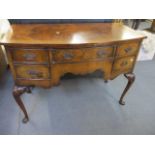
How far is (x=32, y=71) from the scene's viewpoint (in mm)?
1110

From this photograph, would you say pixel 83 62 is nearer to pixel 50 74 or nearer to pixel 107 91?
pixel 50 74

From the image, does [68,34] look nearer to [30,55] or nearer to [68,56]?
A: [68,56]

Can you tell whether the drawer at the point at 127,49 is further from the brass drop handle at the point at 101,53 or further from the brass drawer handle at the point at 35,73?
the brass drawer handle at the point at 35,73

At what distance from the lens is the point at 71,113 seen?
1.54 m

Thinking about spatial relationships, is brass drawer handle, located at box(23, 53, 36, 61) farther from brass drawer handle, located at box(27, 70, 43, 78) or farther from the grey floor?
the grey floor

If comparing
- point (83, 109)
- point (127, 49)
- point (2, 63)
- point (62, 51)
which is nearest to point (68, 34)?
point (62, 51)

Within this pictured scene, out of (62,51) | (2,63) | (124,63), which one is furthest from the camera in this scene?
(2,63)

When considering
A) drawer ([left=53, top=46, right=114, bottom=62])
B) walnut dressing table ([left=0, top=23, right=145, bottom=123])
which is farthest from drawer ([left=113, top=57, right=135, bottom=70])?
drawer ([left=53, top=46, right=114, bottom=62])

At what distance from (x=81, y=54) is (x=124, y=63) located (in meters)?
0.44

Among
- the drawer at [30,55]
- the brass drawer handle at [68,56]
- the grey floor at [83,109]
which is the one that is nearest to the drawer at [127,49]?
the brass drawer handle at [68,56]

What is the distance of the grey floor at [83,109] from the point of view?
4.58 ft

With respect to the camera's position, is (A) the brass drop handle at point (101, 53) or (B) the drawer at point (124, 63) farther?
(B) the drawer at point (124, 63)

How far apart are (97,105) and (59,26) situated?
0.93m
